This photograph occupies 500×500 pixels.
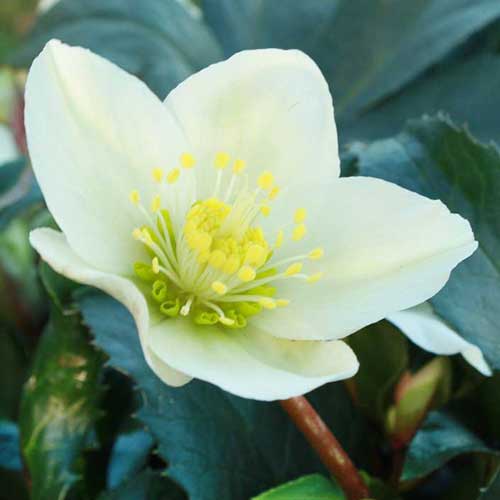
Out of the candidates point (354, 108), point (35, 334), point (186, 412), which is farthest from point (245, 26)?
point (186, 412)

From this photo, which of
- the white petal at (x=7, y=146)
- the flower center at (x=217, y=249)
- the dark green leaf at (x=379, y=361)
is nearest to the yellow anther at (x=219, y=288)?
the flower center at (x=217, y=249)

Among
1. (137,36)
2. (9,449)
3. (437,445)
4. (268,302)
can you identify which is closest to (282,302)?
(268,302)

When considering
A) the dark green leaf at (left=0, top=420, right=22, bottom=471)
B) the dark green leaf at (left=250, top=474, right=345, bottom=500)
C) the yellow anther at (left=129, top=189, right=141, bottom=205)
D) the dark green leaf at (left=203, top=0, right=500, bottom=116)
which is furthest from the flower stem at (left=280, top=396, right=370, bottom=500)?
the dark green leaf at (left=203, top=0, right=500, bottom=116)

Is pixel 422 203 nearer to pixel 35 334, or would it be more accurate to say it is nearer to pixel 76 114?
pixel 76 114

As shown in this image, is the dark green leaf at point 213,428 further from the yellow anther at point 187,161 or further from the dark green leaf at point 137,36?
the dark green leaf at point 137,36

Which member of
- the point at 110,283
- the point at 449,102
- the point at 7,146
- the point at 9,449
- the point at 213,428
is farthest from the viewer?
the point at 7,146

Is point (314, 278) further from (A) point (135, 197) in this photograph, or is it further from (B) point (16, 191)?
(B) point (16, 191)

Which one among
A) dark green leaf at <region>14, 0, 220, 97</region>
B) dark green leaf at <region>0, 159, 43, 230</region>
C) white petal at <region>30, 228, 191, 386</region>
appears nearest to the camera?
white petal at <region>30, 228, 191, 386</region>

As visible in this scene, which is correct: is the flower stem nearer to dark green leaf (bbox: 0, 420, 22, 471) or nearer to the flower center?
the flower center
